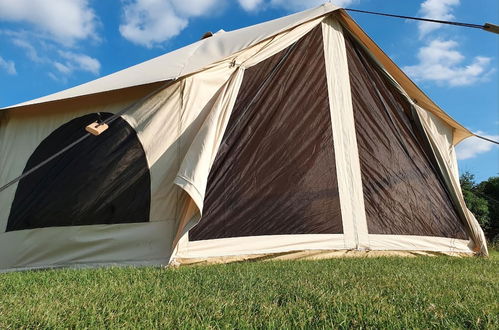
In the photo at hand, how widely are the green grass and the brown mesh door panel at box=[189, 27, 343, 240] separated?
692 mm

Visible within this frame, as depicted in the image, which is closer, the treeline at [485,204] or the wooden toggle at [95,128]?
the wooden toggle at [95,128]

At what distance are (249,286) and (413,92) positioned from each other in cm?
317

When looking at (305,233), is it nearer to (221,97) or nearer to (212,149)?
(212,149)

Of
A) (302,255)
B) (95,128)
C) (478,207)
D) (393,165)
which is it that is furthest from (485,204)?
(95,128)

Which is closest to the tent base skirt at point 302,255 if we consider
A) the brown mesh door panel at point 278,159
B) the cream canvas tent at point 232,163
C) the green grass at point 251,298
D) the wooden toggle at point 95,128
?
the cream canvas tent at point 232,163

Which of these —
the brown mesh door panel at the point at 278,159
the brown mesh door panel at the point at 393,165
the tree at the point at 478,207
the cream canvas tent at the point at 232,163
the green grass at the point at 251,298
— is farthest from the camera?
the tree at the point at 478,207

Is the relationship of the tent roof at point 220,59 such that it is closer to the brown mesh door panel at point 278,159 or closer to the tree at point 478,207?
the brown mesh door panel at point 278,159

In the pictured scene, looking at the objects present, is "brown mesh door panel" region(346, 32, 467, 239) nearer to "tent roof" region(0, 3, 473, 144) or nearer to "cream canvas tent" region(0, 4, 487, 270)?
"cream canvas tent" region(0, 4, 487, 270)

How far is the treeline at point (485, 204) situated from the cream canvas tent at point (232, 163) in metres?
4.31

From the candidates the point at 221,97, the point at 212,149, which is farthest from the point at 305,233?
the point at 221,97

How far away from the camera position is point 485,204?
8062mm

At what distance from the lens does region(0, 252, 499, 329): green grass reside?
4.37ft

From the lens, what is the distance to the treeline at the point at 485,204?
7953 mm

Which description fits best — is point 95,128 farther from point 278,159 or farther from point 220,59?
point 278,159
